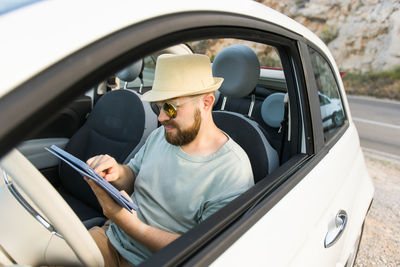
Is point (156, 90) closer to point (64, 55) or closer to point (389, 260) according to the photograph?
point (64, 55)

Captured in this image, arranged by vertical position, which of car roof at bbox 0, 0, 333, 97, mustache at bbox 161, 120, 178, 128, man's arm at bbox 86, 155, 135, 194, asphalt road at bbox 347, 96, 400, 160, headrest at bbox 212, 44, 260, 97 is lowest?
asphalt road at bbox 347, 96, 400, 160

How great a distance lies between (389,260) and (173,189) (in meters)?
2.20

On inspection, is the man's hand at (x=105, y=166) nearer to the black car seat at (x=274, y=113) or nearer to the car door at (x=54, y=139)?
the car door at (x=54, y=139)

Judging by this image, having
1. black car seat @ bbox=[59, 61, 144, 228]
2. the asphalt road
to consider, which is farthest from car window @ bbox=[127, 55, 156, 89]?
the asphalt road

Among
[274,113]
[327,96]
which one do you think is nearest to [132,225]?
[327,96]

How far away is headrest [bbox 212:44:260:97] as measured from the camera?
5.55ft

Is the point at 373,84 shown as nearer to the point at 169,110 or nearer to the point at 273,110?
the point at 273,110

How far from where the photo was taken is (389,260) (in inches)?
98.4

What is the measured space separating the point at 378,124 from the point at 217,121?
9.12 m

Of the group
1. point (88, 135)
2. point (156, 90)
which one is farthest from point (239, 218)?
point (88, 135)

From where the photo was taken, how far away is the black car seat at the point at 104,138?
218cm

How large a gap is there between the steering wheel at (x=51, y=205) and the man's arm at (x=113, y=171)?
0.47 metres

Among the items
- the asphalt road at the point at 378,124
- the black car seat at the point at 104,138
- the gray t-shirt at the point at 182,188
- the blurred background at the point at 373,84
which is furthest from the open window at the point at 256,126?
the asphalt road at the point at 378,124

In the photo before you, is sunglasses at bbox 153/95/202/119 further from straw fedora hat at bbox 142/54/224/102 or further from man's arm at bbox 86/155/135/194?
man's arm at bbox 86/155/135/194
